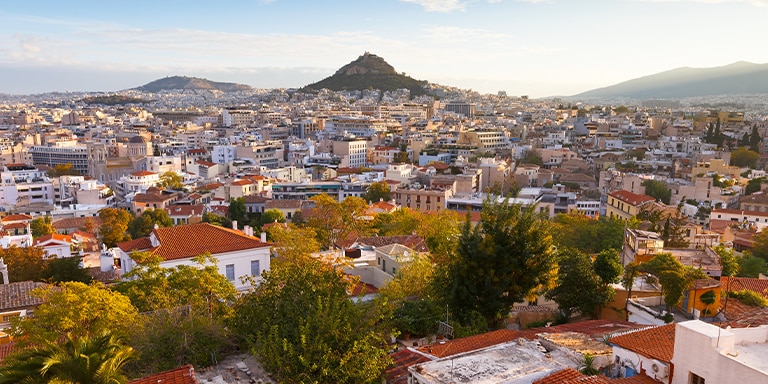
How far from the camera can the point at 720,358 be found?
21.5 feet

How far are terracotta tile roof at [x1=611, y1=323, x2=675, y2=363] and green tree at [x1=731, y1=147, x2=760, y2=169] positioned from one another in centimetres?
6850

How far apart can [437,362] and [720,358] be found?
3.66 meters

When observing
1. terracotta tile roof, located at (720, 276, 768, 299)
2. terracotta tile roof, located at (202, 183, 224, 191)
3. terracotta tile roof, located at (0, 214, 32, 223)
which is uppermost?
terracotta tile roof, located at (720, 276, 768, 299)

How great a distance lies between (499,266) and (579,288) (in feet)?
8.31

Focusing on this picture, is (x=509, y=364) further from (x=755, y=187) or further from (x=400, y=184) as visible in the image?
(x=755, y=187)

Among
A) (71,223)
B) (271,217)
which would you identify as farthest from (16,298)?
(71,223)

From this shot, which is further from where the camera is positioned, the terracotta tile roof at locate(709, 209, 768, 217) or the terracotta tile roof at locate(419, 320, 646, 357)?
the terracotta tile roof at locate(709, 209, 768, 217)

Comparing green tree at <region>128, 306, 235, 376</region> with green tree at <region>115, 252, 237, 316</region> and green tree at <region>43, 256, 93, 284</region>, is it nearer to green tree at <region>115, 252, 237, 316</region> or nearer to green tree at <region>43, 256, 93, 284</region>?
green tree at <region>115, 252, 237, 316</region>

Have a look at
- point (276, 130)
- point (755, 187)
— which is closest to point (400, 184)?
point (755, 187)

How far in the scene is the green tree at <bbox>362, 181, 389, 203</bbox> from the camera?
50875 millimetres

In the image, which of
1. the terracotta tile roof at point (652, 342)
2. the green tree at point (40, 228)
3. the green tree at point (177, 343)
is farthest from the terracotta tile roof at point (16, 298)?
the green tree at point (40, 228)

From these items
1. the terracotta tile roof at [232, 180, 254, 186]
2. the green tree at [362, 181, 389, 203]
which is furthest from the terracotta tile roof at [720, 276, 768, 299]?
the terracotta tile roof at [232, 180, 254, 186]

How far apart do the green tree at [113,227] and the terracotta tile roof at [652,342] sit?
3710cm

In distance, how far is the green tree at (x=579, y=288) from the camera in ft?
45.3
